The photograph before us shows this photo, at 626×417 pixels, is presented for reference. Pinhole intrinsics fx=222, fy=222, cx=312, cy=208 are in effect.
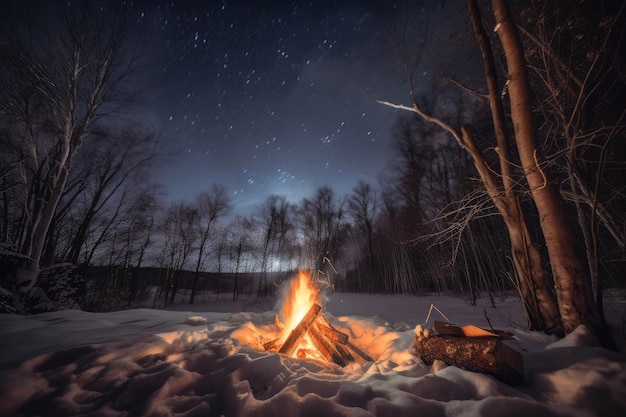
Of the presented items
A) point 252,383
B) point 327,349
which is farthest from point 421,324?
point 252,383

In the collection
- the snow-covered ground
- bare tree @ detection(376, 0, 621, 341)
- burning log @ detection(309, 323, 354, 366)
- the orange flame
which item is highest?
bare tree @ detection(376, 0, 621, 341)

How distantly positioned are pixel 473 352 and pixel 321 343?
283cm

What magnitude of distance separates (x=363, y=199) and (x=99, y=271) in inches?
1035

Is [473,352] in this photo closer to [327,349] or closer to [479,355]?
[479,355]

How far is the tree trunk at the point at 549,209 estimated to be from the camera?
2.92 meters

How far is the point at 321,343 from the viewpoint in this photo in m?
4.30

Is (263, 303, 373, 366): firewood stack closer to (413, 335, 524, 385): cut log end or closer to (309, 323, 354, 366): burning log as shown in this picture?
(309, 323, 354, 366): burning log

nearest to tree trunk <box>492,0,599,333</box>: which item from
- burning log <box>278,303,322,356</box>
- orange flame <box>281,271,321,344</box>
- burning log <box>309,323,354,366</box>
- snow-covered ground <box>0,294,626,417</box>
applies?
snow-covered ground <box>0,294,626,417</box>

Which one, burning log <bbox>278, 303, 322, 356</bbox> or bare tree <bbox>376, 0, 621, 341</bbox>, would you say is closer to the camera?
bare tree <bbox>376, 0, 621, 341</bbox>

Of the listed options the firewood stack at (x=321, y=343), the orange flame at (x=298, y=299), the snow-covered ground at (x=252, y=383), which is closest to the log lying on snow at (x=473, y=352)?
the snow-covered ground at (x=252, y=383)

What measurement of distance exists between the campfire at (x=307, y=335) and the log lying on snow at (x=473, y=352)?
1.64 meters

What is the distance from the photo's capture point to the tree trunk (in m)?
2.92

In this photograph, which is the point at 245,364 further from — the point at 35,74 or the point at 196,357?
the point at 35,74

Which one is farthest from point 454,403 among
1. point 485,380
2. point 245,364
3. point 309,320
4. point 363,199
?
point 363,199
